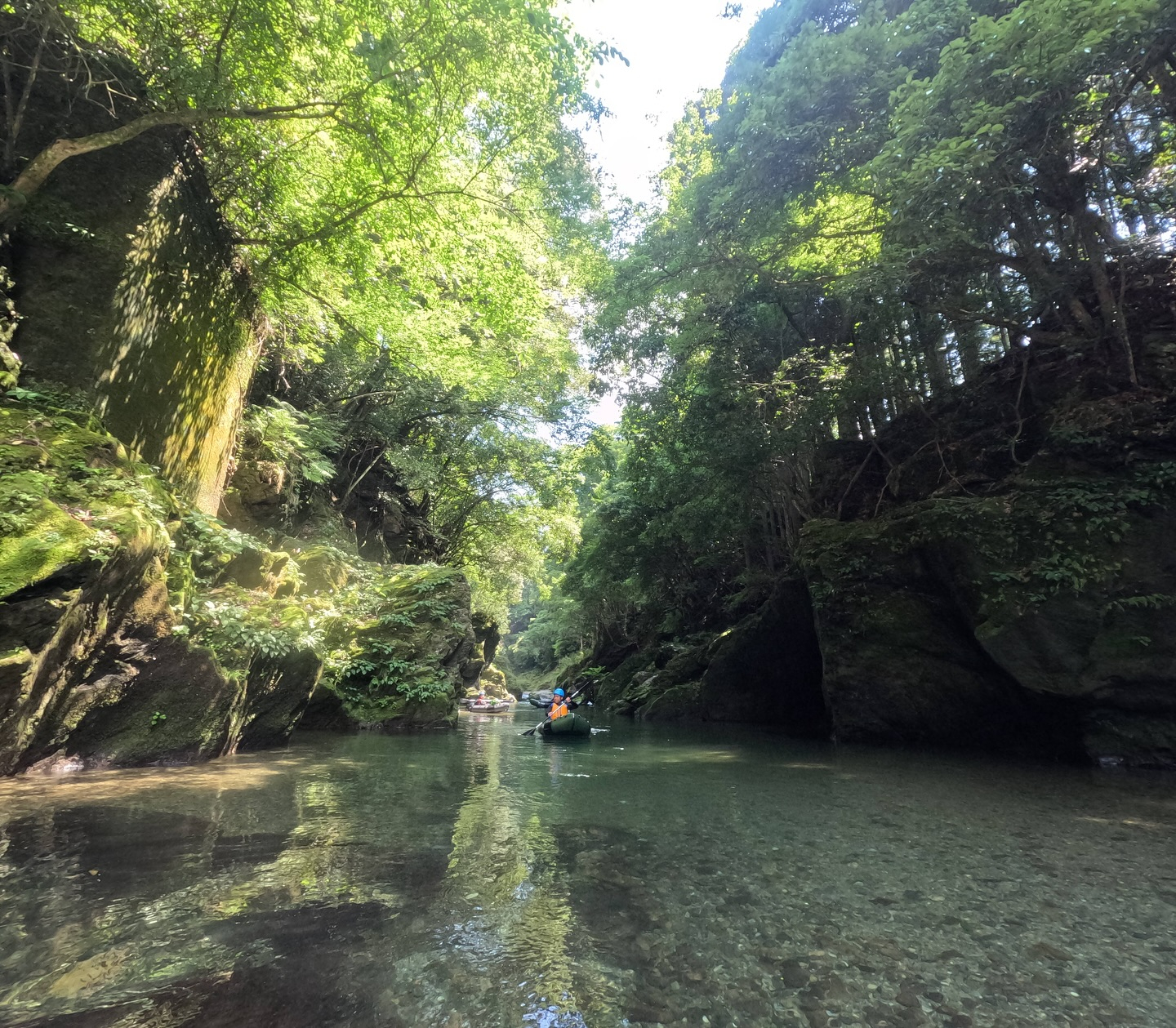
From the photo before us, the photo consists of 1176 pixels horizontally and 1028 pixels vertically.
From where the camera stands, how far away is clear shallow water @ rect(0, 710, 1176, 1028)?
2.12 metres

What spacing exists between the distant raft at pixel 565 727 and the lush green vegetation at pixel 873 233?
22.2 feet

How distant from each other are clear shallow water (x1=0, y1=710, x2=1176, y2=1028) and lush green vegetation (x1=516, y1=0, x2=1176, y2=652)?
7097mm

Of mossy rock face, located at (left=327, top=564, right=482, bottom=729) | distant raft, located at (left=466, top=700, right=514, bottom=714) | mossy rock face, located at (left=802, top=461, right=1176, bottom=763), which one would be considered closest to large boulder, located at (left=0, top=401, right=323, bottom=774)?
mossy rock face, located at (left=327, top=564, right=482, bottom=729)

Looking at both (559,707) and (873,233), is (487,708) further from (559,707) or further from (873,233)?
(873,233)

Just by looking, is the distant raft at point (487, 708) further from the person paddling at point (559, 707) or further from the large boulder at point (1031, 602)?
the large boulder at point (1031, 602)

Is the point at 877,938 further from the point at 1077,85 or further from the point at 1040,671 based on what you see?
the point at 1077,85

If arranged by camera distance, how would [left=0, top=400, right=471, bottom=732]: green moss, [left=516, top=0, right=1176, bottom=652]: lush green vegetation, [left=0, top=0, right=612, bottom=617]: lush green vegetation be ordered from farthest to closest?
[left=516, top=0, right=1176, bottom=652]: lush green vegetation < [left=0, top=0, right=612, bottom=617]: lush green vegetation < [left=0, top=400, right=471, bottom=732]: green moss

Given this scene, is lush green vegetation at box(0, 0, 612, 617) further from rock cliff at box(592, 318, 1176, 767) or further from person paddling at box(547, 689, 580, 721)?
rock cliff at box(592, 318, 1176, 767)

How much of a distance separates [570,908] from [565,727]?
904 centimetres

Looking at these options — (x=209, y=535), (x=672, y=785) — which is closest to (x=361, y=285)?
(x=209, y=535)

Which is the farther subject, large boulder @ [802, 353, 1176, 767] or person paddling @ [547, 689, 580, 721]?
person paddling @ [547, 689, 580, 721]

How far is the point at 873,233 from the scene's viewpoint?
11.0 metres

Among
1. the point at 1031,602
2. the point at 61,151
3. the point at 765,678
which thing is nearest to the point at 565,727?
the point at 765,678

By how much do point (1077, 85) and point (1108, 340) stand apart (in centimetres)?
386
